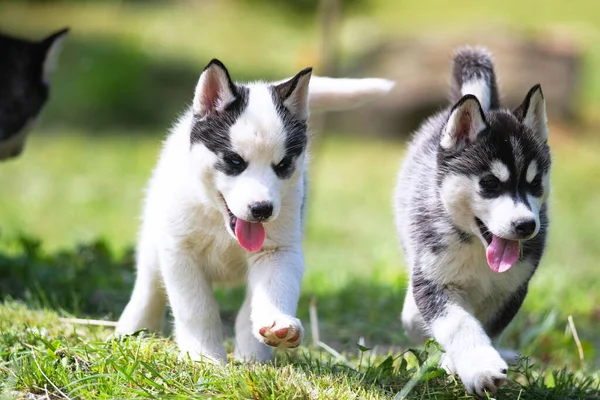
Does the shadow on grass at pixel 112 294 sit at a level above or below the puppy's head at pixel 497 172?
below

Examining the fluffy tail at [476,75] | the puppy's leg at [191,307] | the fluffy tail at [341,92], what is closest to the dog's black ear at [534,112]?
the fluffy tail at [476,75]

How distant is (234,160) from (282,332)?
0.83 metres

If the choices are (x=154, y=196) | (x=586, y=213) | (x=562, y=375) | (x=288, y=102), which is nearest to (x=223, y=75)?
(x=288, y=102)

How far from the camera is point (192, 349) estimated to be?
4434 millimetres

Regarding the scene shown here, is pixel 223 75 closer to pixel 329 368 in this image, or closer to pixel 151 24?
pixel 329 368

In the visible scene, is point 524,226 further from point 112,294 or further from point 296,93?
point 112,294

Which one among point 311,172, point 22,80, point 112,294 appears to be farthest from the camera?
point 311,172

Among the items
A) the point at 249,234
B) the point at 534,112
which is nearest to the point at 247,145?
the point at 249,234

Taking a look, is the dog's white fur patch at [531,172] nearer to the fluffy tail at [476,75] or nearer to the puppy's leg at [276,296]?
the fluffy tail at [476,75]

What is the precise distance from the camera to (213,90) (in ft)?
14.6

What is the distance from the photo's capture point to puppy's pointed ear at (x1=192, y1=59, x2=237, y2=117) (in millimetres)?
4344

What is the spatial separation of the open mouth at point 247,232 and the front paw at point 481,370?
3.49ft

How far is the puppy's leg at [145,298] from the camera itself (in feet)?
16.4

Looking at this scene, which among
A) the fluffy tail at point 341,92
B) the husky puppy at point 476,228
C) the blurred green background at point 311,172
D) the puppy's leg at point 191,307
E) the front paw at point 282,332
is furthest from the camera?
the blurred green background at point 311,172
